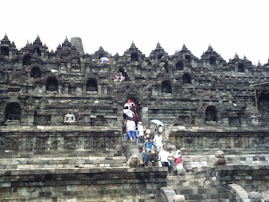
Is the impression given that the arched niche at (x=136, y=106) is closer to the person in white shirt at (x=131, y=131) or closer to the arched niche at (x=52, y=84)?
the person in white shirt at (x=131, y=131)

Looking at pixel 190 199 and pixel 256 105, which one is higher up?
pixel 256 105

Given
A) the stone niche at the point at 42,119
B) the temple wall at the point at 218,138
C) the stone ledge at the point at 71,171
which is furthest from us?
the stone niche at the point at 42,119

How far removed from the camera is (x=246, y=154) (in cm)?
2422

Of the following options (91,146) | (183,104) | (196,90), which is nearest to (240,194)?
(91,146)

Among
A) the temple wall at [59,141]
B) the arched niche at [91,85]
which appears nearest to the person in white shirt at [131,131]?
the temple wall at [59,141]

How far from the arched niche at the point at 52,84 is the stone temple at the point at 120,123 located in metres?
0.10

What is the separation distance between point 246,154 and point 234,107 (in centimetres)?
942

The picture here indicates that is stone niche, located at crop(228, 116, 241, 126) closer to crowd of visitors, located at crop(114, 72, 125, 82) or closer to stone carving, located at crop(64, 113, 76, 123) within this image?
stone carving, located at crop(64, 113, 76, 123)

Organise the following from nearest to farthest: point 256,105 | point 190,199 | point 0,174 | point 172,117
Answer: point 0,174 → point 190,199 → point 172,117 → point 256,105

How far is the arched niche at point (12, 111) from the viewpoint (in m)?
28.7

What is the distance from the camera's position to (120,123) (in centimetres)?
2756

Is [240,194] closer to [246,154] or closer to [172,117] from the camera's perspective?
[246,154]

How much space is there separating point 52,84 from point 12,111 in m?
6.94

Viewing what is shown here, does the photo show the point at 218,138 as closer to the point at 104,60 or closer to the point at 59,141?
the point at 59,141
